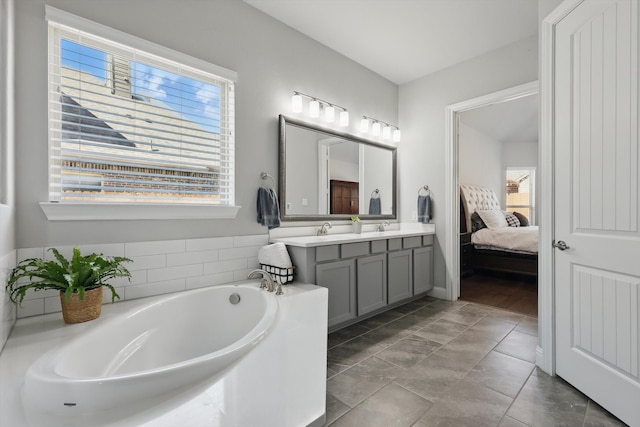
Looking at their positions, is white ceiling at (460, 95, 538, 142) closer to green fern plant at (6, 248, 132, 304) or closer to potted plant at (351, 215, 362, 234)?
potted plant at (351, 215, 362, 234)

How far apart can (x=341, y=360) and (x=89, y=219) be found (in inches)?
73.3

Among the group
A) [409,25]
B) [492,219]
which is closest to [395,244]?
[409,25]

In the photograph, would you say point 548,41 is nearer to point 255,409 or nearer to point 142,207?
point 255,409

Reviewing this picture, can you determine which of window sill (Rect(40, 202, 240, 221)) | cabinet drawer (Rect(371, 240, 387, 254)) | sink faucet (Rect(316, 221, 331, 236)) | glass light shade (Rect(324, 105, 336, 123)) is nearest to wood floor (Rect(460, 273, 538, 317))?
cabinet drawer (Rect(371, 240, 387, 254))

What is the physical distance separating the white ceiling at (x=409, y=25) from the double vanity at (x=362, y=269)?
1970 mm

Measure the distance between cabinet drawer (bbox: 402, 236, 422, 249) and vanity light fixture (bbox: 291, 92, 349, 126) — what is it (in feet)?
4.70

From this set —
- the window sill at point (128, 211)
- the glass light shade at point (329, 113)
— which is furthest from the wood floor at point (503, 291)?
the window sill at point (128, 211)

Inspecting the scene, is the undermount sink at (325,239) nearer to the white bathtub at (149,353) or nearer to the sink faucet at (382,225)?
the sink faucet at (382,225)

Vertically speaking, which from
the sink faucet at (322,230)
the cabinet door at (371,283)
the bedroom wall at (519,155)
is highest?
the bedroom wall at (519,155)

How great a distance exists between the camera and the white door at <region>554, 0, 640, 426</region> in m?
1.50

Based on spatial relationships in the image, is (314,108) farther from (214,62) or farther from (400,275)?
(400,275)

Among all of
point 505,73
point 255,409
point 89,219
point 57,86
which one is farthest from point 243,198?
point 505,73

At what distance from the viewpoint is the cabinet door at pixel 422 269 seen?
3.42 meters

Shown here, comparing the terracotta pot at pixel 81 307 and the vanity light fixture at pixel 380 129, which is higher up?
the vanity light fixture at pixel 380 129
